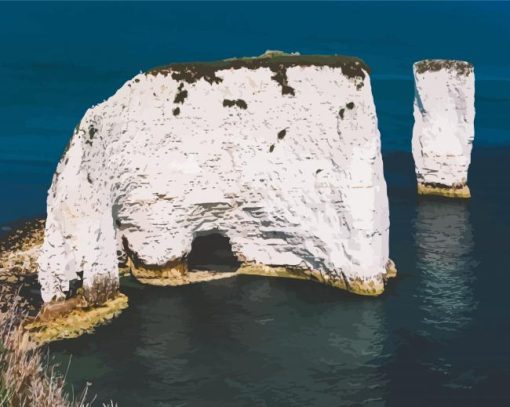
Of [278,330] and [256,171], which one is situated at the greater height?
[256,171]

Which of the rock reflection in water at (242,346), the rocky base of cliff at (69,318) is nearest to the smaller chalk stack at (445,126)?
the rock reflection in water at (242,346)

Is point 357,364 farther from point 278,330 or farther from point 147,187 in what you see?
point 147,187

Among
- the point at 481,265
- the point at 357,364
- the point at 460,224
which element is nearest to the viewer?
the point at 357,364

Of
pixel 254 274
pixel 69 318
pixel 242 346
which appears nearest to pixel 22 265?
pixel 69 318

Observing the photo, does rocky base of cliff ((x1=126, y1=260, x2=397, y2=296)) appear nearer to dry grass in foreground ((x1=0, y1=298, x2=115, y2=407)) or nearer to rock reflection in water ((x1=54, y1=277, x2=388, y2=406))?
rock reflection in water ((x1=54, y1=277, x2=388, y2=406))

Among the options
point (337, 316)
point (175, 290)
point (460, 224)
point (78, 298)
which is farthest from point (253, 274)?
point (460, 224)

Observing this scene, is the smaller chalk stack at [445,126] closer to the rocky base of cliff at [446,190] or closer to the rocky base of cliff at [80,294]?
the rocky base of cliff at [446,190]

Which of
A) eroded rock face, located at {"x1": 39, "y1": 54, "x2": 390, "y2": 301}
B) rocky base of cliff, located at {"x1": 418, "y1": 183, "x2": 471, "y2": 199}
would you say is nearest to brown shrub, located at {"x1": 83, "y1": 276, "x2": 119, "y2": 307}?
eroded rock face, located at {"x1": 39, "y1": 54, "x2": 390, "y2": 301}
